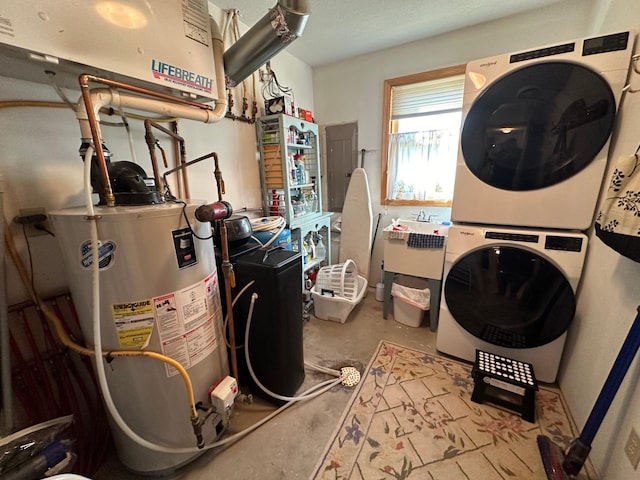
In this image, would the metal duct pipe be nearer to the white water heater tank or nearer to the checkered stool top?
the white water heater tank

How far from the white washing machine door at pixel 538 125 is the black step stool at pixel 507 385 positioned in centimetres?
102

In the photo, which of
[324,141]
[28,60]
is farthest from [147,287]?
[324,141]

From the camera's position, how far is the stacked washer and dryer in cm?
118

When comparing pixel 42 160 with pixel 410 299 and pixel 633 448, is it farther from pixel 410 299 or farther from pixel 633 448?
pixel 633 448

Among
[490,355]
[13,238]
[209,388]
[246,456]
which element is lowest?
[246,456]

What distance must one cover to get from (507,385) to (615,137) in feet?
4.45

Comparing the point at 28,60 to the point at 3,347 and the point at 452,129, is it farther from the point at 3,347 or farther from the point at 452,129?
the point at 452,129

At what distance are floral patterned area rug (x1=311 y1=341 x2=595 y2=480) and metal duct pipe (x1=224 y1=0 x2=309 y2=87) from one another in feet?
6.84

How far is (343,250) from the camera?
111 inches

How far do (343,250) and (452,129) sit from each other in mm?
1582

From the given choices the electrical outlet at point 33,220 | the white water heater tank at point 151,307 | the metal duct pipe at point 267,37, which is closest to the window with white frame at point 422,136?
the metal duct pipe at point 267,37

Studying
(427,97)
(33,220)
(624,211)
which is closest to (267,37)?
(33,220)

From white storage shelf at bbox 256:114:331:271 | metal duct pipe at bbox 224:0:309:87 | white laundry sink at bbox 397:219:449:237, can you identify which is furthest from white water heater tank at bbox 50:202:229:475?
white laundry sink at bbox 397:219:449:237

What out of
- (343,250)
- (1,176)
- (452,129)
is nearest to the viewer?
(1,176)
